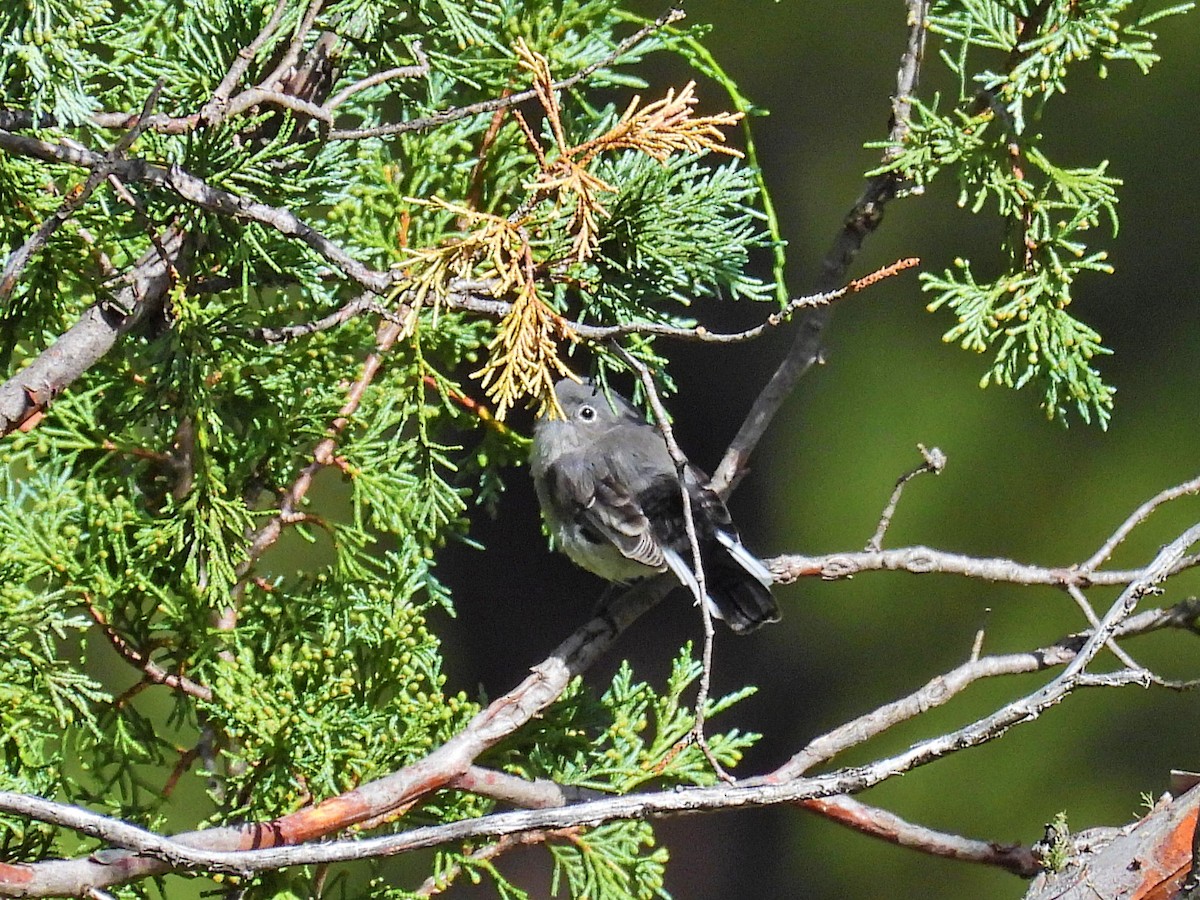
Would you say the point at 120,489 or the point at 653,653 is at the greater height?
the point at 120,489

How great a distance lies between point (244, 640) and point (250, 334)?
16.7 inches

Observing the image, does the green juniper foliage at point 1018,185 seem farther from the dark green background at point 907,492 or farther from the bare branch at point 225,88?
the dark green background at point 907,492

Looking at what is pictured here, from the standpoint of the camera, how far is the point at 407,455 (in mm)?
1688

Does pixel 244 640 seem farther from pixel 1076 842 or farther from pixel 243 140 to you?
pixel 1076 842

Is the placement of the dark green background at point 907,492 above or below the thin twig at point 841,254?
below

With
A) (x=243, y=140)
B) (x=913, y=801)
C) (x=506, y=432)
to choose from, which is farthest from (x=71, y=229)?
(x=913, y=801)

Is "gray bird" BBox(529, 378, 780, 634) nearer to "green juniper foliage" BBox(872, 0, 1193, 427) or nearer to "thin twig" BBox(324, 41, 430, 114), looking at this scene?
"green juniper foliage" BBox(872, 0, 1193, 427)

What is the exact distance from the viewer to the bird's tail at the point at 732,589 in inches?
80.8

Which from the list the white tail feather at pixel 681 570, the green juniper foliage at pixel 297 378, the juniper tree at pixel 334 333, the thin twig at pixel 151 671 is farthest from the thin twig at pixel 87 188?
the white tail feather at pixel 681 570

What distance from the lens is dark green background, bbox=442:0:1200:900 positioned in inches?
112

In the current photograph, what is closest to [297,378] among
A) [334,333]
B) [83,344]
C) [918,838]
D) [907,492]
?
[334,333]

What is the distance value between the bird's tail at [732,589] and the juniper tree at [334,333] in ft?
1.18

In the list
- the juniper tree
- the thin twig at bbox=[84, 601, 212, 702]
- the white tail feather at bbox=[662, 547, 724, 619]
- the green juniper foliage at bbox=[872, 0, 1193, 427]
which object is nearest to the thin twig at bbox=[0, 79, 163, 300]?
the juniper tree

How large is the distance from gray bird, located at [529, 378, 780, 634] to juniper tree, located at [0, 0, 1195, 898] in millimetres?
380
